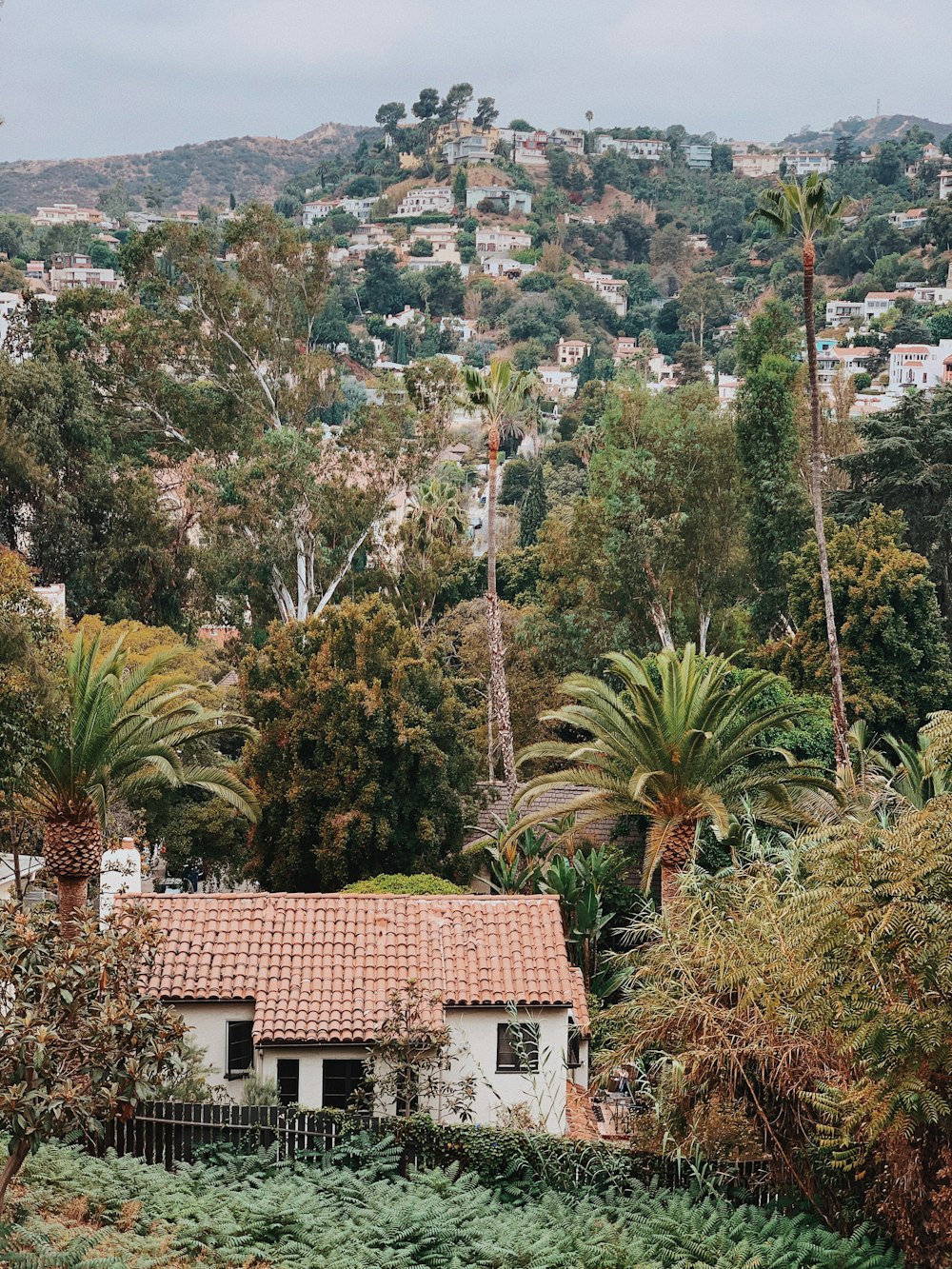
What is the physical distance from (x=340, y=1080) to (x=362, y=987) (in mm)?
1034

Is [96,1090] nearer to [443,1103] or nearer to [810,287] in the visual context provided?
[443,1103]

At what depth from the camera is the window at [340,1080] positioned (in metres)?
17.2

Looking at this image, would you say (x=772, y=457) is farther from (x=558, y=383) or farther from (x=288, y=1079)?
(x=558, y=383)

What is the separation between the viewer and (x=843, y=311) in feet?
507

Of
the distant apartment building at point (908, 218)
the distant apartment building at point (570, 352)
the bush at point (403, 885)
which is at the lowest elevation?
the bush at point (403, 885)

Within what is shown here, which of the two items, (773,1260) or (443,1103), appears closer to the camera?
(773,1260)

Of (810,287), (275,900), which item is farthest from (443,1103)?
(810,287)

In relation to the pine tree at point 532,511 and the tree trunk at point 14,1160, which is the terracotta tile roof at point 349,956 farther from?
the pine tree at point 532,511

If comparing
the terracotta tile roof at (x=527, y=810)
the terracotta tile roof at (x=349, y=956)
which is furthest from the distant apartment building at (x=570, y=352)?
the terracotta tile roof at (x=349, y=956)

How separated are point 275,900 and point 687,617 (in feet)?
75.5

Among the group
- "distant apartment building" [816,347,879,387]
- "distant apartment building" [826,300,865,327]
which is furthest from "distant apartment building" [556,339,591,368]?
"distant apartment building" [816,347,879,387]

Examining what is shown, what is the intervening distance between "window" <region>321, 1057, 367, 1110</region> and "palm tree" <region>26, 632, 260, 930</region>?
3864mm

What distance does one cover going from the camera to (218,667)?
43.9 m

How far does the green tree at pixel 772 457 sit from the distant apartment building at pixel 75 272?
126 m
